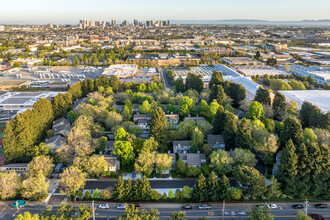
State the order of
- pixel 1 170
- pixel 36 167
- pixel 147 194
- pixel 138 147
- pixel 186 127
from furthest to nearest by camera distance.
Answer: pixel 186 127 < pixel 138 147 < pixel 1 170 < pixel 36 167 < pixel 147 194

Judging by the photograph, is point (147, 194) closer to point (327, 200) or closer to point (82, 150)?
point (82, 150)

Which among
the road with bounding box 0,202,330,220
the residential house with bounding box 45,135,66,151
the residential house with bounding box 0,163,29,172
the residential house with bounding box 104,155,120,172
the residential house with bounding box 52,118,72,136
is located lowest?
the road with bounding box 0,202,330,220

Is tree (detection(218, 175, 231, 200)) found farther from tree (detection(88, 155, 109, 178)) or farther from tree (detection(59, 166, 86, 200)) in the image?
tree (detection(59, 166, 86, 200))

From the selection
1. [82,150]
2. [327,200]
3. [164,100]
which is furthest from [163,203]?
[164,100]

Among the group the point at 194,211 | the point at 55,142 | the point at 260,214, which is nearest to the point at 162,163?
the point at 194,211

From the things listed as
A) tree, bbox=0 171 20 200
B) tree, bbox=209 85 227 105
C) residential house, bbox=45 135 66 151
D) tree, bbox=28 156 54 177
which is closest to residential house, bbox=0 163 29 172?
tree, bbox=28 156 54 177
